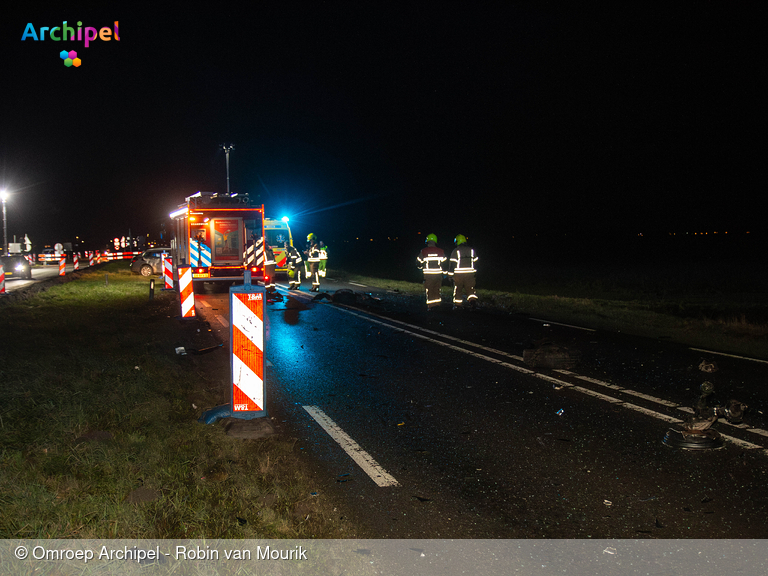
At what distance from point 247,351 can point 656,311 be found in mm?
14304

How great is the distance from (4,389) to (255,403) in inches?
124

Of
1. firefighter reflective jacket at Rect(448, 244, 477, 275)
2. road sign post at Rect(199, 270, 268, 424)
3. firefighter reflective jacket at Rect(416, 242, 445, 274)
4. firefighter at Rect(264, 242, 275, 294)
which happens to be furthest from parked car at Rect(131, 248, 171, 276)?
road sign post at Rect(199, 270, 268, 424)

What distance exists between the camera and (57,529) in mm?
3658

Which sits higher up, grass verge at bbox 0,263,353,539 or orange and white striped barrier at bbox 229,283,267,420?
orange and white striped barrier at bbox 229,283,267,420

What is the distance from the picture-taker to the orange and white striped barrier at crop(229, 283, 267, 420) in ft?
19.0

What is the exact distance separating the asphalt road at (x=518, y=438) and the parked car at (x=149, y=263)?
2492 centimetres

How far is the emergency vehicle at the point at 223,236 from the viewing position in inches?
774

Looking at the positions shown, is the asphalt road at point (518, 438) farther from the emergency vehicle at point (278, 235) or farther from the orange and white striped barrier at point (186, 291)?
the emergency vehicle at point (278, 235)

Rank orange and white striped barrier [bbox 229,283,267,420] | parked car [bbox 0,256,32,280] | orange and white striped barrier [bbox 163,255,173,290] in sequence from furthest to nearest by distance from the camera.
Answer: parked car [bbox 0,256,32,280] < orange and white striped barrier [bbox 163,255,173,290] < orange and white striped barrier [bbox 229,283,267,420]

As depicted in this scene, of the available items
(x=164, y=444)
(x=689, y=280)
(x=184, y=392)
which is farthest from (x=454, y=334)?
(x=689, y=280)

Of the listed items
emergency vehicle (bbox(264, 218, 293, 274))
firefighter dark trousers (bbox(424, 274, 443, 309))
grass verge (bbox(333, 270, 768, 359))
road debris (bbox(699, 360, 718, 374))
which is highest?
emergency vehicle (bbox(264, 218, 293, 274))

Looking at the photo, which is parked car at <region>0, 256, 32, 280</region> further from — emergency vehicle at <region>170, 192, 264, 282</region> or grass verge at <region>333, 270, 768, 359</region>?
grass verge at <region>333, 270, 768, 359</region>

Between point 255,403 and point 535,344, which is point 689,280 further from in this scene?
point 255,403

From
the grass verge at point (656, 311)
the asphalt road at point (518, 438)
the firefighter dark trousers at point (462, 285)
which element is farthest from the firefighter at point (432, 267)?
the asphalt road at point (518, 438)
